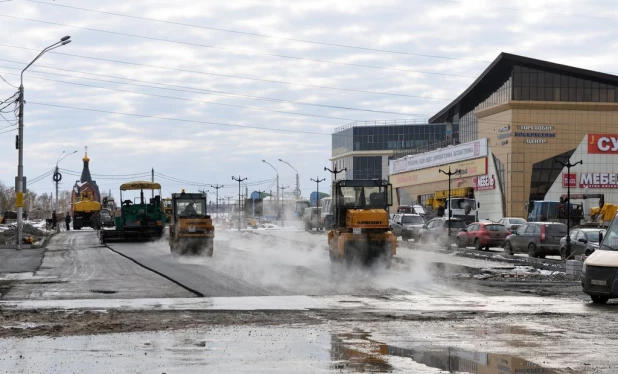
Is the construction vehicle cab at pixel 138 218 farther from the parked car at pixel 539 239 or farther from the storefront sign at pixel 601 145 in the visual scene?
the storefront sign at pixel 601 145

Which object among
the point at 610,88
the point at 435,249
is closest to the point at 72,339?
the point at 435,249

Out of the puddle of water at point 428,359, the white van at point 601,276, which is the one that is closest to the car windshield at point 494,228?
the white van at point 601,276

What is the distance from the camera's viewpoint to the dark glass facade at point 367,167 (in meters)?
170

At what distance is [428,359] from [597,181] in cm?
7566

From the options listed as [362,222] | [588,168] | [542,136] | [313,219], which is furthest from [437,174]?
[362,222]

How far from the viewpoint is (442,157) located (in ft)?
326

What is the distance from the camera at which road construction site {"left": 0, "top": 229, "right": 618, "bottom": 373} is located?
10.3 metres

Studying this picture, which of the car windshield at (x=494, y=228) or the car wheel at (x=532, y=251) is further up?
the car windshield at (x=494, y=228)

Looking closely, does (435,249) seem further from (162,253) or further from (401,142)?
(401,142)

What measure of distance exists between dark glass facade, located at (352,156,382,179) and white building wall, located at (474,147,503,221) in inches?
3171

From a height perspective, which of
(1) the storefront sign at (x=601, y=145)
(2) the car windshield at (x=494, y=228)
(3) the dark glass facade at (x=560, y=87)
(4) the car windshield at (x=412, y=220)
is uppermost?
(3) the dark glass facade at (x=560, y=87)

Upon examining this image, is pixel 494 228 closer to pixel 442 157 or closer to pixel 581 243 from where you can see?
pixel 581 243

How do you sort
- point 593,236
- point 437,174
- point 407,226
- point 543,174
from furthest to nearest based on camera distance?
point 437,174, point 543,174, point 407,226, point 593,236

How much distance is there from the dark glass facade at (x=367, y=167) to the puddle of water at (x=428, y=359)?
159m
